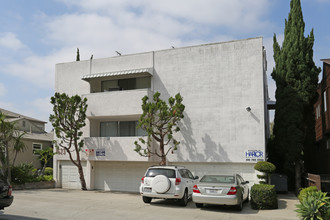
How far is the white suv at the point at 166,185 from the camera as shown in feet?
42.3

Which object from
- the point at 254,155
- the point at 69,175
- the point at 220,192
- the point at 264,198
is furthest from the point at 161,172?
the point at 69,175

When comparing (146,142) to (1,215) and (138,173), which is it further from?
(1,215)

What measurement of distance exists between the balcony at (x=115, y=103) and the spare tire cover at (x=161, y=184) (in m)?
6.09

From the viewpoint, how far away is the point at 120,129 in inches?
795

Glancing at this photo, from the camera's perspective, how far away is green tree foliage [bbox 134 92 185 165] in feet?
54.2

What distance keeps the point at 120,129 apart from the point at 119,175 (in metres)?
2.82

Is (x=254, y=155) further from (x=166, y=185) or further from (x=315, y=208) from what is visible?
(x=315, y=208)

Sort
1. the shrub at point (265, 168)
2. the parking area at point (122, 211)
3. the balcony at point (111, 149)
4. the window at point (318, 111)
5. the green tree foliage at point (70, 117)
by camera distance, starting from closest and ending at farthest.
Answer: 1. the parking area at point (122, 211)
2. the shrub at point (265, 168)
3. the balcony at point (111, 149)
4. the green tree foliage at point (70, 117)
5. the window at point (318, 111)

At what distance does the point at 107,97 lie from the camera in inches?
766

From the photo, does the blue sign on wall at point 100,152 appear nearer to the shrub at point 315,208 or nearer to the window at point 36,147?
the shrub at point 315,208

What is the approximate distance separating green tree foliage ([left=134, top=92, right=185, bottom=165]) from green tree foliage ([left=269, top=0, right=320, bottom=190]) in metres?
5.69

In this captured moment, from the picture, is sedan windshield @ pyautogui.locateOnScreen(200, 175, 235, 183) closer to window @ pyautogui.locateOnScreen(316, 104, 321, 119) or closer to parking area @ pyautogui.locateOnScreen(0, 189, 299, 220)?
parking area @ pyautogui.locateOnScreen(0, 189, 299, 220)

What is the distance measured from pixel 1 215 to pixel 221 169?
35.2 ft

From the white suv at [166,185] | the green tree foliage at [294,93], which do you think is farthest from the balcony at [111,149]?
the green tree foliage at [294,93]
